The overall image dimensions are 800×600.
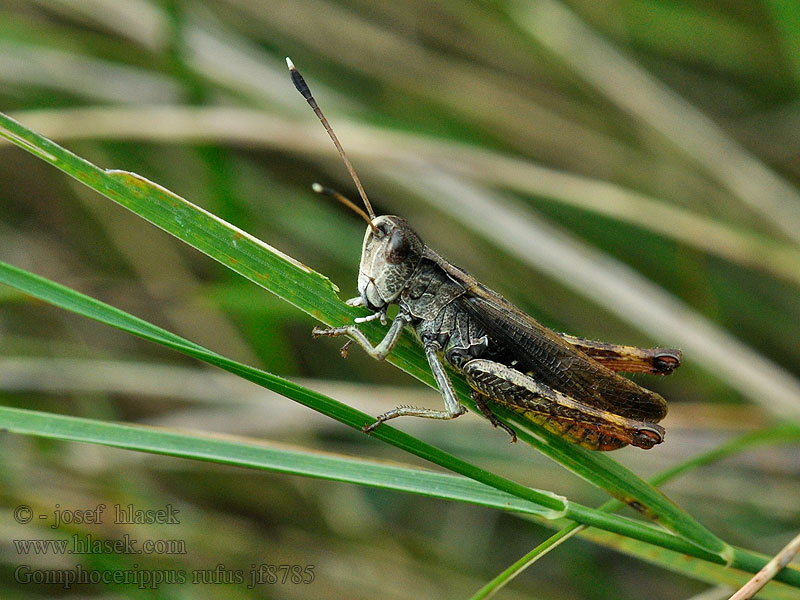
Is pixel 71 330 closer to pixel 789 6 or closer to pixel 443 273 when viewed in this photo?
pixel 443 273

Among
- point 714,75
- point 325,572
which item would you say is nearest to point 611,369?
point 325,572

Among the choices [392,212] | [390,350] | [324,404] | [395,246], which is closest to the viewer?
[324,404]

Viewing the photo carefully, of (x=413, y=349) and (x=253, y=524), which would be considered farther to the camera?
(x=253, y=524)

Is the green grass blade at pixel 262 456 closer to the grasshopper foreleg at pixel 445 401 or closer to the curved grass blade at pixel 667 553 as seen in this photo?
the curved grass blade at pixel 667 553

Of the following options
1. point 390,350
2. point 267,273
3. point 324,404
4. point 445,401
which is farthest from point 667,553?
point 267,273

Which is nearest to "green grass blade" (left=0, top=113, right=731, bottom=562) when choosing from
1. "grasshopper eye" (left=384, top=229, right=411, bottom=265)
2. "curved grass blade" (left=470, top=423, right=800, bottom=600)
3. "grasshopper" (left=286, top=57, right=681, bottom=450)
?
"curved grass blade" (left=470, top=423, right=800, bottom=600)

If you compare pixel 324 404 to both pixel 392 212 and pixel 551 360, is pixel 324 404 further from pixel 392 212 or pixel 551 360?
pixel 392 212

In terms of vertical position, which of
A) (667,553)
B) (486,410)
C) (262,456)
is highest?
(486,410)
